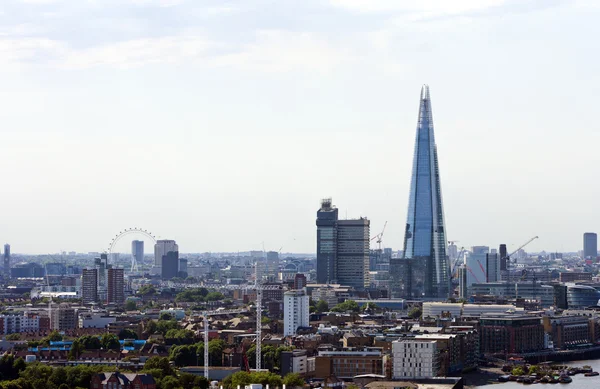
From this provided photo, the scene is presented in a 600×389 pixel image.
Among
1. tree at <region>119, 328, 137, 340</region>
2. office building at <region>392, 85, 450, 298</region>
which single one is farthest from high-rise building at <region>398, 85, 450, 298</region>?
tree at <region>119, 328, 137, 340</region>

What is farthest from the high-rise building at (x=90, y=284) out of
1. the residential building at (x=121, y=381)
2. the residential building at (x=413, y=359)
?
the residential building at (x=121, y=381)

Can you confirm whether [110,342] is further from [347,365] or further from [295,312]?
[295,312]

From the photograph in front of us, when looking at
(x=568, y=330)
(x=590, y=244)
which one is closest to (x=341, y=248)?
(x=568, y=330)

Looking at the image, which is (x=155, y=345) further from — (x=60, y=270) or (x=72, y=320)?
(x=60, y=270)

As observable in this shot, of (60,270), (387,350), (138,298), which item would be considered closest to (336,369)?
(387,350)

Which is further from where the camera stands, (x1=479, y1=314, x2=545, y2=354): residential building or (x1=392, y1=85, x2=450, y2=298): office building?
(x1=392, y1=85, x2=450, y2=298): office building

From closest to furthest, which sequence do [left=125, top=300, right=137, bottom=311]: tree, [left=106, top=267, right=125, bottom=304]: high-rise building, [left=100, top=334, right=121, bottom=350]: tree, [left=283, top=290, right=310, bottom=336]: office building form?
[left=100, top=334, right=121, bottom=350]: tree, [left=283, top=290, right=310, bottom=336]: office building, [left=125, top=300, right=137, bottom=311]: tree, [left=106, top=267, right=125, bottom=304]: high-rise building

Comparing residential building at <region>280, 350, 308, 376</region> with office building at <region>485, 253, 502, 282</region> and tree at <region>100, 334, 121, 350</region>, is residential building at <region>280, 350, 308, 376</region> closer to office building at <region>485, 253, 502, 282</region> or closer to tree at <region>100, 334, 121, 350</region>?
tree at <region>100, 334, 121, 350</region>

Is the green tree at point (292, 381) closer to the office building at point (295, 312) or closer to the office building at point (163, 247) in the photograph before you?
the office building at point (295, 312)
